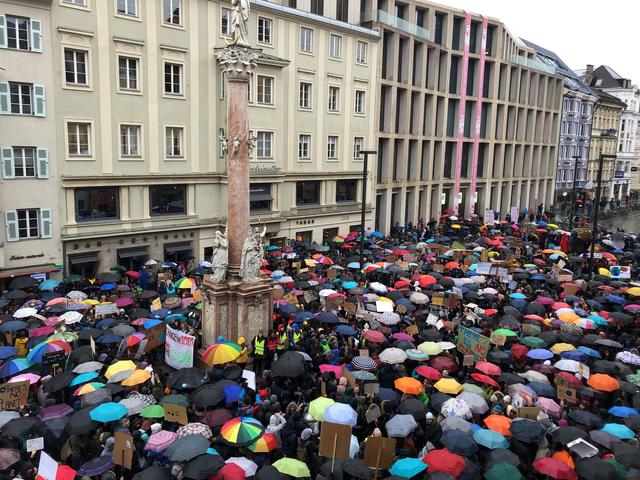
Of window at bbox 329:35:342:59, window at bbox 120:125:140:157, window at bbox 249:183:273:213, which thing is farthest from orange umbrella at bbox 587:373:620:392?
window at bbox 329:35:342:59

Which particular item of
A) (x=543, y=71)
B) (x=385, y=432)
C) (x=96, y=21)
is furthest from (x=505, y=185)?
(x=385, y=432)

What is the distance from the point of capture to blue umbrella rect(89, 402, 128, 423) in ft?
38.3

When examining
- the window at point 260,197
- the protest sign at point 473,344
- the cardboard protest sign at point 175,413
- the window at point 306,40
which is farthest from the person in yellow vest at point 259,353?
the window at point 306,40

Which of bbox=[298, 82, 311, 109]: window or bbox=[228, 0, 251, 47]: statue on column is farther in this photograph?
bbox=[298, 82, 311, 109]: window

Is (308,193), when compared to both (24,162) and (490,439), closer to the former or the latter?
(24,162)

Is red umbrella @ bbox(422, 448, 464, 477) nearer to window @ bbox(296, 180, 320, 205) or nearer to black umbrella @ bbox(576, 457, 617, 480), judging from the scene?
black umbrella @ bbox(576, 457, 617, 480)

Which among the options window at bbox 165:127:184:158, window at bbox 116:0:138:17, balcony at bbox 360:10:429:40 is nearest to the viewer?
window at bbox 116:0:138:17

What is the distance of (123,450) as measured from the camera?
10625 mm

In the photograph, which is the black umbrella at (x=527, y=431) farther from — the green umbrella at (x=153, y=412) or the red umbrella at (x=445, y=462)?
the green umbrella at (x=153, y=412)

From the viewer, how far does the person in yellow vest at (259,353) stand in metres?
16.6

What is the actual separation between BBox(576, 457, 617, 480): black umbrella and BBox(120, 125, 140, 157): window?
80.8 feet

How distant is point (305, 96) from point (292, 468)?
2958 cm

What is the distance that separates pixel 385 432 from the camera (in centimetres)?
1293

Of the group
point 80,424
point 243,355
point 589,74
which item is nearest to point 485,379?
point 243,355
